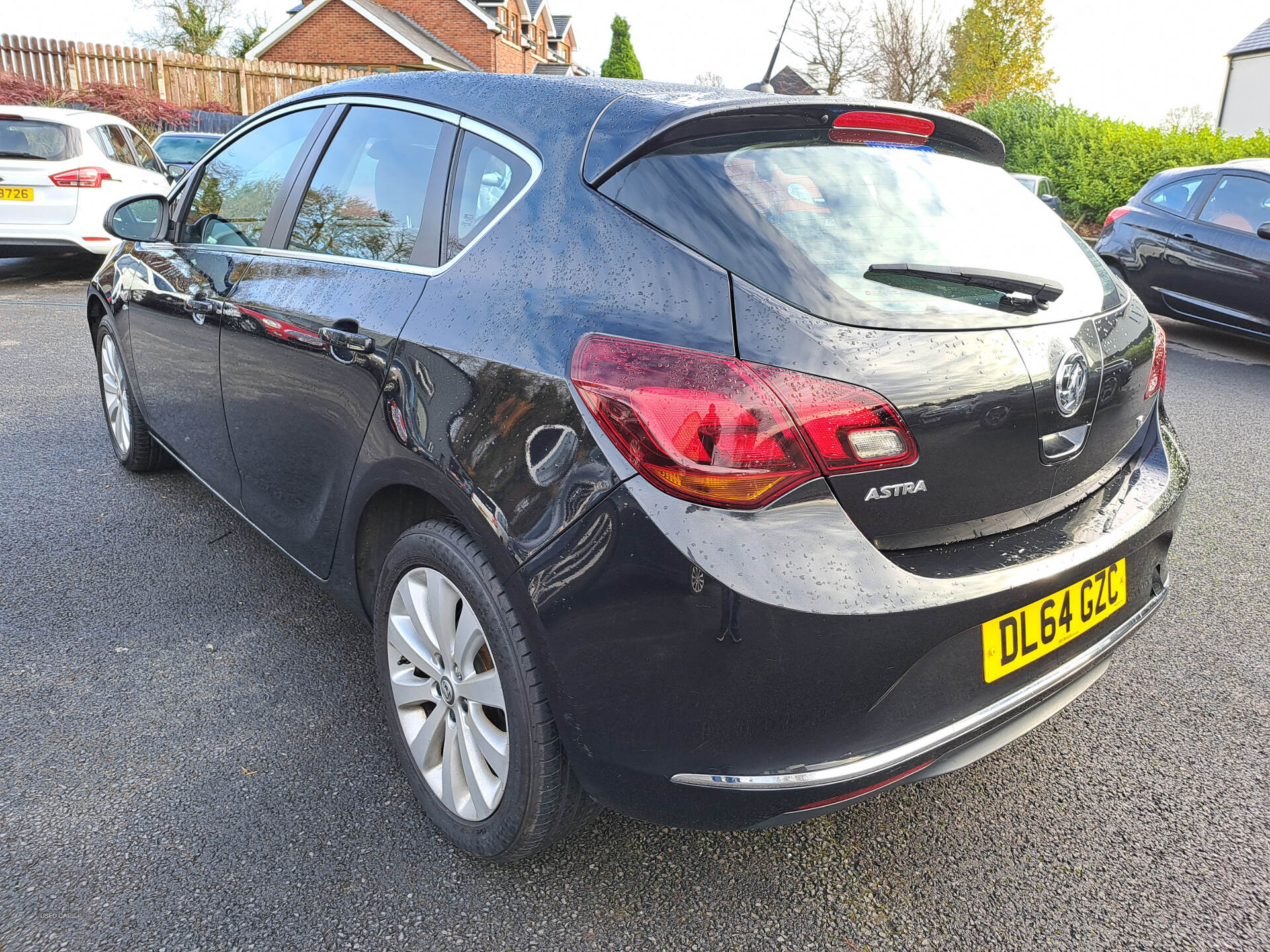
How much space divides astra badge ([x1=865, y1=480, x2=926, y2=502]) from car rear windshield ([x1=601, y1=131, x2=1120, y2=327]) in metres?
0.30

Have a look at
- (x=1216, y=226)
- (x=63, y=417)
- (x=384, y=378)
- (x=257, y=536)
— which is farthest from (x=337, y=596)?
(x=1216, y=226)

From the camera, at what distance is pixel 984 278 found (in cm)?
196

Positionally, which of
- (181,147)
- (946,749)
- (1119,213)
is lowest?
(946,749)

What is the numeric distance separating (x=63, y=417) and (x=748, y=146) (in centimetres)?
486

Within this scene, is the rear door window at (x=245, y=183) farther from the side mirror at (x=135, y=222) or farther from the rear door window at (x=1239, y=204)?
the rear door window at (x=1239, y=204)

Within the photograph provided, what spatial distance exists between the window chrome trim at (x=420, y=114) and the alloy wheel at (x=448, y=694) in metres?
0.72

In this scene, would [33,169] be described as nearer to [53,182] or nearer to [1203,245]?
[53,182]

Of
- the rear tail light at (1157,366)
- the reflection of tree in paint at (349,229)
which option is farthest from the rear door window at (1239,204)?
the reflection of tree in paint at (349,229)

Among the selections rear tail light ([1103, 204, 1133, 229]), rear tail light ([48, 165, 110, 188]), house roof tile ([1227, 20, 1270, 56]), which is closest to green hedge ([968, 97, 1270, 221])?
rear tail light ([1103, 204, 1133, 229])

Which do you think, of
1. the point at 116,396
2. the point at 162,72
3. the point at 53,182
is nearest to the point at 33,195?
the point at 53,182

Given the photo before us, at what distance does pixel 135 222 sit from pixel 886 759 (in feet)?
11.8

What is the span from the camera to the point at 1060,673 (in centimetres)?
195

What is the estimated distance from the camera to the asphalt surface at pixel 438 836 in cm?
190

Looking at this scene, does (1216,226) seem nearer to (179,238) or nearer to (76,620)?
(179,238)
